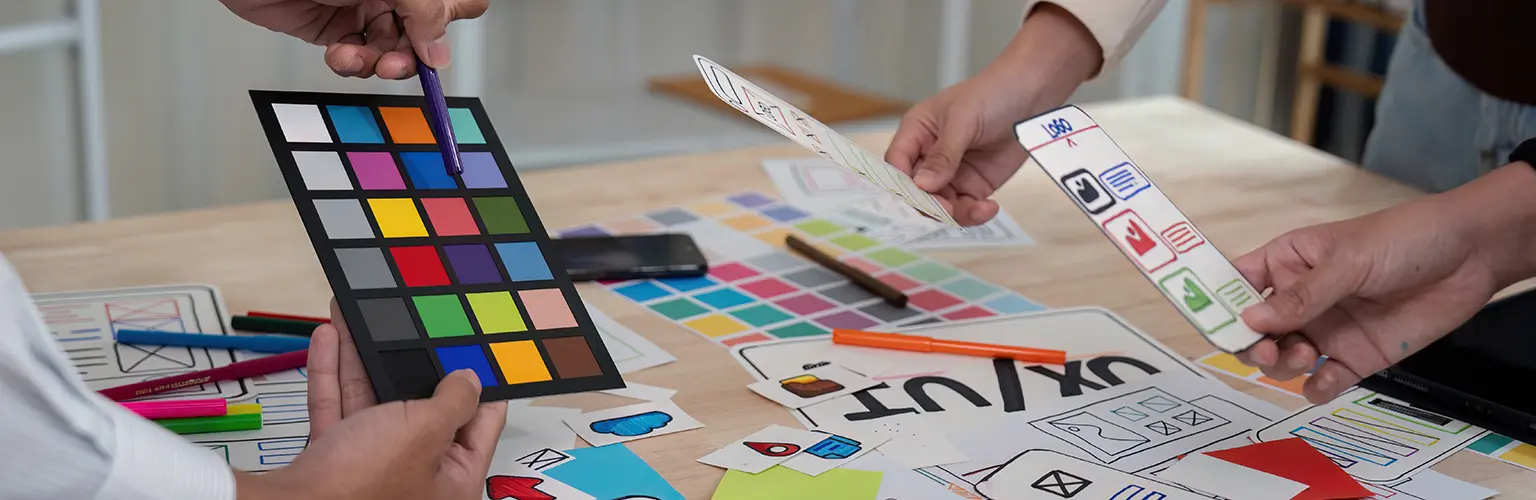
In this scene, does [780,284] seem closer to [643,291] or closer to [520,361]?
[643,291]

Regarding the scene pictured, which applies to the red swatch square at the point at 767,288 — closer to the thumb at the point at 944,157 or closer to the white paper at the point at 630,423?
the thumb at the point at 944,157

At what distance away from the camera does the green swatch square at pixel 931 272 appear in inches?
49.6

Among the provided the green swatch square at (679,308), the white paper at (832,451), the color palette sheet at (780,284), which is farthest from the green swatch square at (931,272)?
the white paper at (832,451)

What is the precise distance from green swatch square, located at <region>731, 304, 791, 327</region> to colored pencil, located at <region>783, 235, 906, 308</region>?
10 cm

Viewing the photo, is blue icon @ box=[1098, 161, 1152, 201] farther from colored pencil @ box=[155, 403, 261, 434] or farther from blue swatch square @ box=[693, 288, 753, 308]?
colored pencil @ box=[155, 403, 261, 434]

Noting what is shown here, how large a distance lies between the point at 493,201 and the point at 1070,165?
1.30ft

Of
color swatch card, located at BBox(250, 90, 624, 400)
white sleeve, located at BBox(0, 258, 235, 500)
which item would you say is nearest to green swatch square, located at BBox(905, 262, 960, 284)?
color swatch card, located at BBox(250, 90, 624, 400)

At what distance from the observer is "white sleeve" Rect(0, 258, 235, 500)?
573 mm

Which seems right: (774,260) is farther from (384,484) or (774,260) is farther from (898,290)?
(384,484)

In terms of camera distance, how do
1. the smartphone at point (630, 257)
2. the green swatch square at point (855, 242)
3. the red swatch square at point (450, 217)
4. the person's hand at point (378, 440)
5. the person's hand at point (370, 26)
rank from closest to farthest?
the person's hand at point (378, 440) → the red swatch square at point (450, 217) → the person's hand at point (370, 26) → the smartphone at point (630, 257) → the green swatch square at point (855, 242)

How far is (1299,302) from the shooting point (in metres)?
0.86

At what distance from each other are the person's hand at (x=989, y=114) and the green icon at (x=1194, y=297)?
37cm

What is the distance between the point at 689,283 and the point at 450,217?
0.35 m

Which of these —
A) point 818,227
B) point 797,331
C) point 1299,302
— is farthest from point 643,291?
point 1299,302
